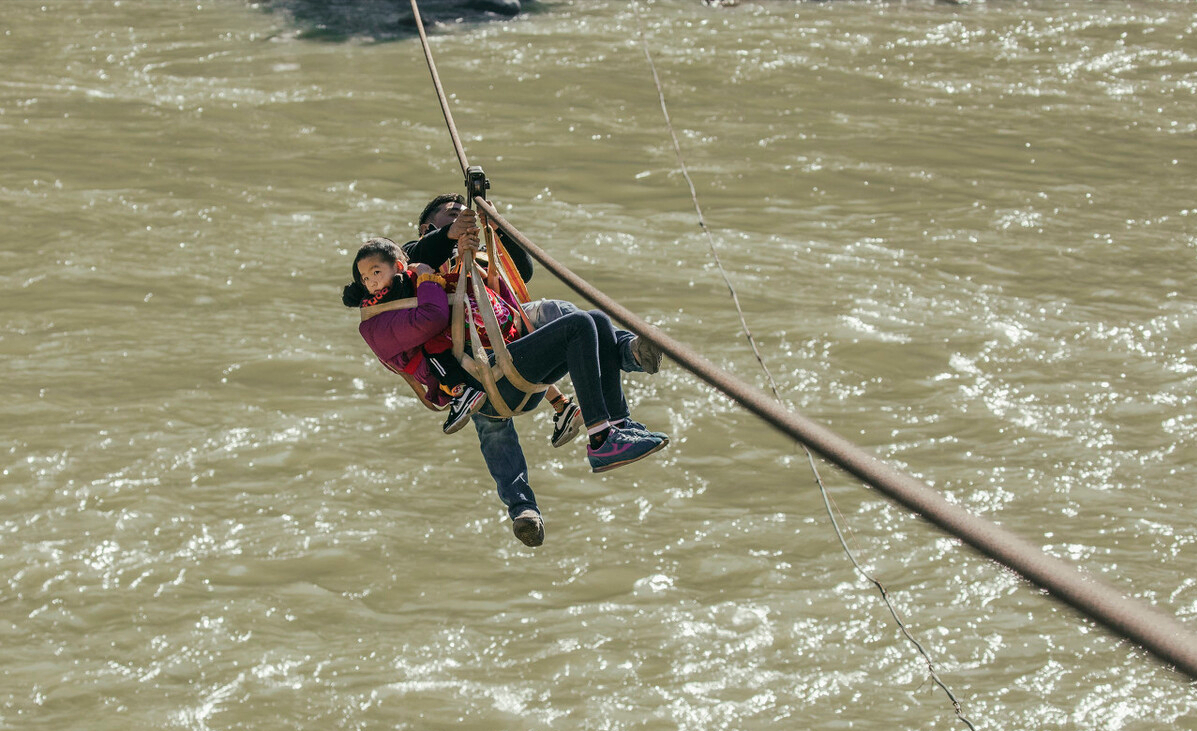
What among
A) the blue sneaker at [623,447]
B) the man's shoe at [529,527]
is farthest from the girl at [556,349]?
the man's shoe at [529,527]

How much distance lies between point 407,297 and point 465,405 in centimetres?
49

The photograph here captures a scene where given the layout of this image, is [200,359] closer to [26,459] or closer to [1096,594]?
[26,459]

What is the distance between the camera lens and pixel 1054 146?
25188 millimetres

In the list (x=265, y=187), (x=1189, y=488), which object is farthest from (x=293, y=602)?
(x=1189, y=488)

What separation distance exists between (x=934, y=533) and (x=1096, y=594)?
1668cm

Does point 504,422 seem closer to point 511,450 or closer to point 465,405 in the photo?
point 511,450

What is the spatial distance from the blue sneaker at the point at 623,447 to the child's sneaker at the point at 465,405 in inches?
22.0

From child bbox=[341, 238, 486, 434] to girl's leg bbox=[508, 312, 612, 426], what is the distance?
0.97 feet

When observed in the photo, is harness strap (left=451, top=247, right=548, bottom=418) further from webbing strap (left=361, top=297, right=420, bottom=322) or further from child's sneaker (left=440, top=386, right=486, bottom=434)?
webbing strap (left=361, top=297, right=420, bottom=322)

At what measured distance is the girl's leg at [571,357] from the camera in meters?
5.24

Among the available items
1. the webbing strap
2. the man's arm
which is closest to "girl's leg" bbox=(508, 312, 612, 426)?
the webbing strap

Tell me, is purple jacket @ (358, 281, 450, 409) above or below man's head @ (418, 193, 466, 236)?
below

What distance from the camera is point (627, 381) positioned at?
64.1 feet

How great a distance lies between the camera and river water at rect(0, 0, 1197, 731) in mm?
16438
